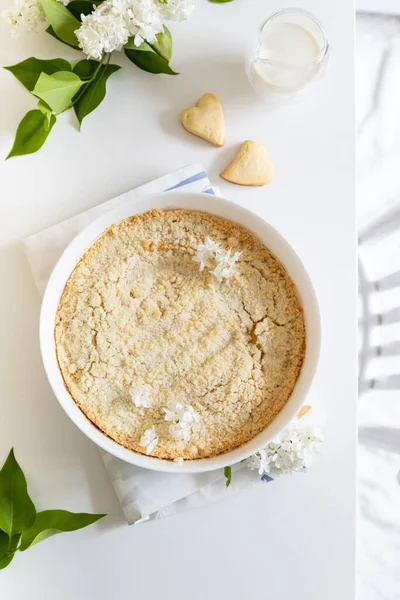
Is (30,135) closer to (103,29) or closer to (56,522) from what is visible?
(103,29)


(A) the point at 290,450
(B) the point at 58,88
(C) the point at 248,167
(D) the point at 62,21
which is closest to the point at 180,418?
(A) the point at 290,450

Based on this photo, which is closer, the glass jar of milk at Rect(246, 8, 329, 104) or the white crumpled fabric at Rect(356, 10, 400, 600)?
the glass jar of milk at Rect(246, 8, 329, 104)

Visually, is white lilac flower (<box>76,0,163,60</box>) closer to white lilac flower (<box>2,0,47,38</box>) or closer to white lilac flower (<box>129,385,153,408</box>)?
white lilac flower (<box>2,0,47,38</box>)

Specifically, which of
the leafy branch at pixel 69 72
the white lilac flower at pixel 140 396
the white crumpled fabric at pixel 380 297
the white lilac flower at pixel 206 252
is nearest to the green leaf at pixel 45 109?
the leafy branch at pixel 69 72

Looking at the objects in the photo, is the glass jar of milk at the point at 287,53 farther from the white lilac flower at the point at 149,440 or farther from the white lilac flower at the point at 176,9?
the white lilac flower at the point at 149,440

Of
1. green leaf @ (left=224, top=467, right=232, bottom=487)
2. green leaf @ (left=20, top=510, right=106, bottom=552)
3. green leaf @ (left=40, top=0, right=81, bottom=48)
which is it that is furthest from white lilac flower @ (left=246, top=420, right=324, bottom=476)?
green leaf @ (left=40, top=0, right=81, bottom=48)

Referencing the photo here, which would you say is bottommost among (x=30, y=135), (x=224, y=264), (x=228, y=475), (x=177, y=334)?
(x=228, y=475)
